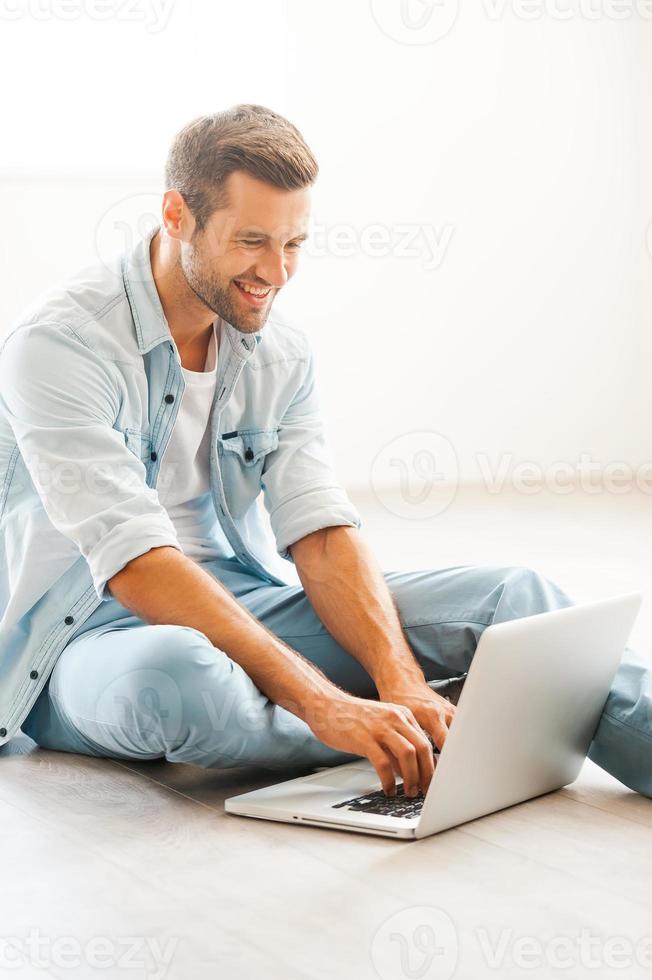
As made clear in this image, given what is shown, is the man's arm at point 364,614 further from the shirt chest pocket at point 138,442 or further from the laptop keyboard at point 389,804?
the shirt chest pocket at point 138,442

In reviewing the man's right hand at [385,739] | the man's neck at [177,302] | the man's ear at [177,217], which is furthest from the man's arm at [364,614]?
the man's ear at [177,217]

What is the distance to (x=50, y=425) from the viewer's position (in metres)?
1.60

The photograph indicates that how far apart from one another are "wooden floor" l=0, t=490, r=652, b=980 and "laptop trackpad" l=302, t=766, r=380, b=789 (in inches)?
3.7

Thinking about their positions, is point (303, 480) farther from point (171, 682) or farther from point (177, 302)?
point (171, 682)

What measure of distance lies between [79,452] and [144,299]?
0.85ft

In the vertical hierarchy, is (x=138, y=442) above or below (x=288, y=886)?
above

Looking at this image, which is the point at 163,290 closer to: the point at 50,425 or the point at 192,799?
the point at 50,425

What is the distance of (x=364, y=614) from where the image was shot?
5.58 feet

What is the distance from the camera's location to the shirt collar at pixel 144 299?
1.72m

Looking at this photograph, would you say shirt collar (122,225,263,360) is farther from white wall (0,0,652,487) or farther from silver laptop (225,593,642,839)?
white wall (0,0,652,487)

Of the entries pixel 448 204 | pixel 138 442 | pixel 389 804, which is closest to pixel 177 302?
pixel 138 442

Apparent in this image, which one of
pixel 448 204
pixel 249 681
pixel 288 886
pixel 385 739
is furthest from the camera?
pixel 448 204

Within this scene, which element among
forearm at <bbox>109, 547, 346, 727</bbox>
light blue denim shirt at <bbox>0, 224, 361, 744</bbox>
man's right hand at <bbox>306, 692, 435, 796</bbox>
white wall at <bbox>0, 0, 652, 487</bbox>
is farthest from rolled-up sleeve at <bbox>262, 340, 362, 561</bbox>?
white wall at <bbox>0, 0, 652, 487</bbox>

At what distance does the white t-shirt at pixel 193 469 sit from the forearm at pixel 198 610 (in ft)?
0.82
